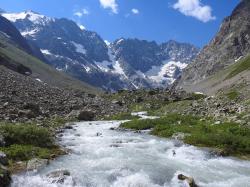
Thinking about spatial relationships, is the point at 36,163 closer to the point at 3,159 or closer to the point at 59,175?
the point at 3,159

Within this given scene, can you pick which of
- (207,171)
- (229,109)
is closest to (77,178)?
(207,171)

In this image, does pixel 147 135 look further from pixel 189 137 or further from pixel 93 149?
pixel 93 149

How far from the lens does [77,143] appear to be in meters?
34.3

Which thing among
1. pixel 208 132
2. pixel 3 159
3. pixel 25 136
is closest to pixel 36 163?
pixel 3 159

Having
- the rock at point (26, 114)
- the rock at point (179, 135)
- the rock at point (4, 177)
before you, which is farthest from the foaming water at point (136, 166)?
the rock at point (26, 114)

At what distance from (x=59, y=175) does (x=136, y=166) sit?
523cm

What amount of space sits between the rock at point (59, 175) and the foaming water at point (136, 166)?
0.83ft

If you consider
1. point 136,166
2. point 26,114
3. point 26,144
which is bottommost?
point 136,166

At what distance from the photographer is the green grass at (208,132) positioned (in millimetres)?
34125

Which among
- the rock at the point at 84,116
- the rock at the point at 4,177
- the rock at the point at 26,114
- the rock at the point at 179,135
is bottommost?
the rock at the point at 4,177

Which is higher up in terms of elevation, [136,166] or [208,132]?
[208,132]

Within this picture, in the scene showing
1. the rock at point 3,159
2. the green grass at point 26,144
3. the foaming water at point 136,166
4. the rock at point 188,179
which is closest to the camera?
the rock at point 188,179

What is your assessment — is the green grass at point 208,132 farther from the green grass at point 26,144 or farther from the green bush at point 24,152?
the green bush at point 24,152

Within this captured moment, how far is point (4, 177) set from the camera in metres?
21.5
